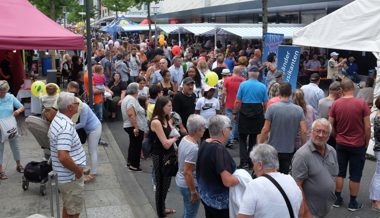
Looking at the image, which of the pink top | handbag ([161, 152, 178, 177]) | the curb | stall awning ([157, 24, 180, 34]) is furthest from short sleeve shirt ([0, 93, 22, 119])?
stall awning ([157, 24, 180, 34])

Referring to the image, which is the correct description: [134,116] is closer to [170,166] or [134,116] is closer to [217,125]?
[170,166]

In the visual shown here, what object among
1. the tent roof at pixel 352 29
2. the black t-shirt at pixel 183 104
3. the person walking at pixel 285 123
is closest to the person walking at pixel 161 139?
the person walking at pixel 285 123

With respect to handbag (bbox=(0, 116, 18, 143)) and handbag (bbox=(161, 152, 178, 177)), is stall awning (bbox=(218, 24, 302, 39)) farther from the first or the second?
handbag (bbox=(161, 152, 178, 177))

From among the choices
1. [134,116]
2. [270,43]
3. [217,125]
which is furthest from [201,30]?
[217,125]

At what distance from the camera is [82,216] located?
6.22 metres

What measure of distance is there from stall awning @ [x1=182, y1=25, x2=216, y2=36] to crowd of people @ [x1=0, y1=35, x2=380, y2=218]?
11666 millimetres

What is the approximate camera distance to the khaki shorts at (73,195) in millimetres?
5105

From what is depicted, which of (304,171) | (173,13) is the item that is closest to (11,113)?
(304,171)

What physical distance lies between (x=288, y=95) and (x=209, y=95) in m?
2.53

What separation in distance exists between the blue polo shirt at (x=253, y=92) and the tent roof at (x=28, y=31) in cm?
288

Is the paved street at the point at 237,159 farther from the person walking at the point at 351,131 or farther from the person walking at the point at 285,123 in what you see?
the person walking at the point at 285,123

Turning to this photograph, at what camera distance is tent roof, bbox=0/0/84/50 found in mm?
6234

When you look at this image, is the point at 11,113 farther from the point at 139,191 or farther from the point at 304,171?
the point at 304,171

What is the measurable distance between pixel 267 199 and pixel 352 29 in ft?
16.9
